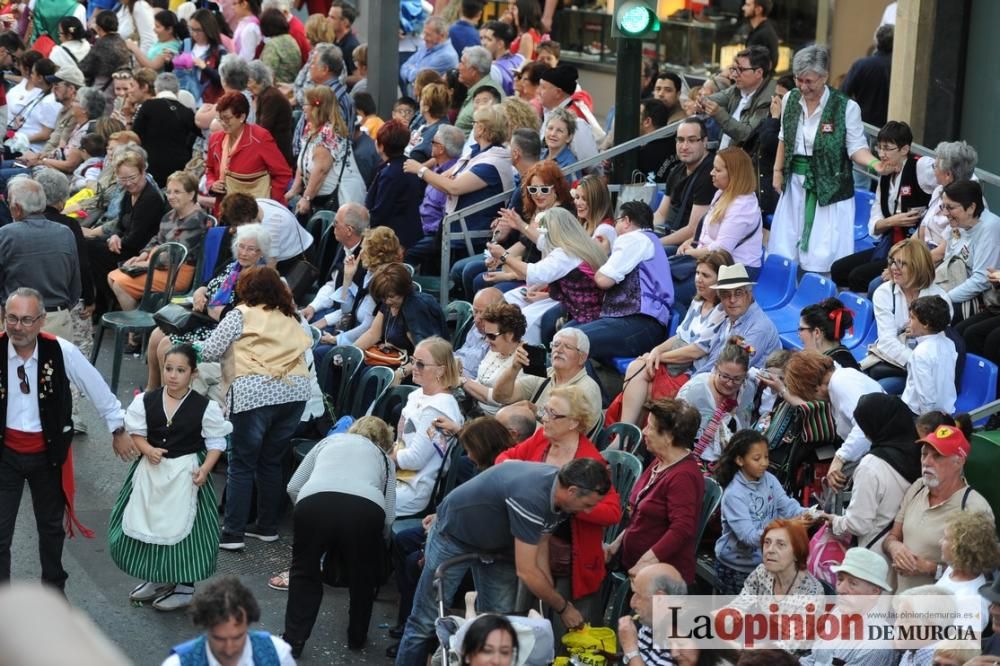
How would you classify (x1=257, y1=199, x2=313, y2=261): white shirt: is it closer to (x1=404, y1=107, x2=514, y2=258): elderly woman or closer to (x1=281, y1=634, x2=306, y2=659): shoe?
(x1=404, y1=107, x2=514, y2=258): elderly woman

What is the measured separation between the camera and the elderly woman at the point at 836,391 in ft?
21.8

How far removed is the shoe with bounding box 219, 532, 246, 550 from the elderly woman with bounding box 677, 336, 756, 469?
2.80 metres

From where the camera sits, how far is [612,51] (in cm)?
1866

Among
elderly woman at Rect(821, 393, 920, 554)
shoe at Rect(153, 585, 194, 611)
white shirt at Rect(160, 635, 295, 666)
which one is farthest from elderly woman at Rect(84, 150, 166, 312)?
white shirt at Rect(160, 635, 295, 666)

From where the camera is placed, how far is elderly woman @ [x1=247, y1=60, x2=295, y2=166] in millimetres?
12836

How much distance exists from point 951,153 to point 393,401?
11.7 feet

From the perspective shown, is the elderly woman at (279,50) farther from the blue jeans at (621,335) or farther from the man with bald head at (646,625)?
the man with bald head at (646,625)

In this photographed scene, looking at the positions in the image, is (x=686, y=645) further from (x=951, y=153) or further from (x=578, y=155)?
(x=578, y=155)

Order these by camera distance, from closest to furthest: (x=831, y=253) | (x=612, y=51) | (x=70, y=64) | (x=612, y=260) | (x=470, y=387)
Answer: (x=470, y=387)
(x=612, y=260)
(x=831, y=253)
(x=70, y=64)
(x=612, y=51)

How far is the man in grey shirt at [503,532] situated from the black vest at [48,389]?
204cm

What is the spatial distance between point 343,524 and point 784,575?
2154mm

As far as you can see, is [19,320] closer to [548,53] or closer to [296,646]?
[296,646]

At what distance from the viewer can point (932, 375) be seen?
7043 mm

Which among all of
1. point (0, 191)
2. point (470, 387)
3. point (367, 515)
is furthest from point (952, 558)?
point (0, 191)
